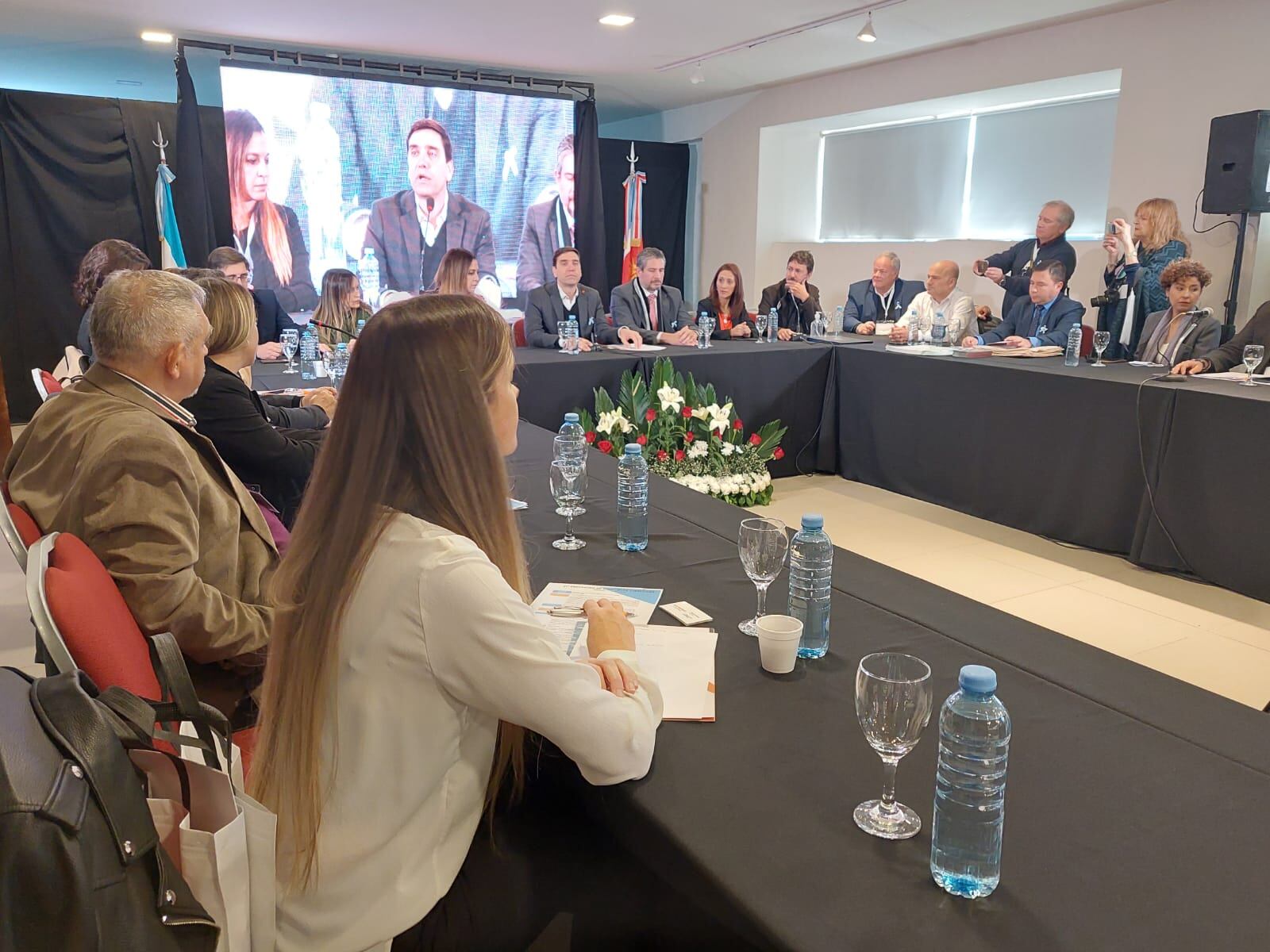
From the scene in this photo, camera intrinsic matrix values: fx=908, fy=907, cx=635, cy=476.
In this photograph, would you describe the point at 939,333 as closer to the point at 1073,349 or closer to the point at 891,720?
the point at 1073,349

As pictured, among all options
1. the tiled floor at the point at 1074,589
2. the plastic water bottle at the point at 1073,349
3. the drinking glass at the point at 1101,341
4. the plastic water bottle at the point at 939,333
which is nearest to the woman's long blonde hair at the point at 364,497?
the tiled floor at the point at 1074,589

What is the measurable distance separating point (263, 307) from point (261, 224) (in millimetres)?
1898

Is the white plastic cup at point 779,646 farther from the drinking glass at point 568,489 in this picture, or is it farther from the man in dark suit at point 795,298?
the man in dark suit at point 795,298

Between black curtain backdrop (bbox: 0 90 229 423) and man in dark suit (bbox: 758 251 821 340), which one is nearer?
man in dark suit (bbox: 758 251 821 340)

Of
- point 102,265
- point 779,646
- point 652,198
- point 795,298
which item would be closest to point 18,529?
point 779,646

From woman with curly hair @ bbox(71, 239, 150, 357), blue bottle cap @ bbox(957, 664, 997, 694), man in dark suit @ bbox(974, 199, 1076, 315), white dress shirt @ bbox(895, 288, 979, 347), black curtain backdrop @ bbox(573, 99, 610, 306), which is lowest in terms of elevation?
blue bottle cap @ bbox(957, 664, 997, 694)

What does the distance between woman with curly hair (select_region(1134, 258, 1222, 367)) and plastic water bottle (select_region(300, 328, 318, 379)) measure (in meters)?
3.76

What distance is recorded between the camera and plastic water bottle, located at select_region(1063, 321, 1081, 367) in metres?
4.11

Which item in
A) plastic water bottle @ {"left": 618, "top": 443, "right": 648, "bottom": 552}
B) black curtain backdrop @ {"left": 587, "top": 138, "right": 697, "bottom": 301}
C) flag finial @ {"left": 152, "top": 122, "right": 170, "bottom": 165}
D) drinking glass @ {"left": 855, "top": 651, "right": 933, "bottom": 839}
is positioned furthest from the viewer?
black curtain backdrop @ {"left": 587, "top": 138, "right": 697, "bottom": 301}

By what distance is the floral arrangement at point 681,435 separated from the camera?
398cm

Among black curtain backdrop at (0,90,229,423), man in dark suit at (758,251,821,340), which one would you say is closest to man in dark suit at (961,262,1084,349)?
man in dark suit at (758,251,821,340)

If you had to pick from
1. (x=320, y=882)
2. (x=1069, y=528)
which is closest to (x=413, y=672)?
(x=320, y=882)

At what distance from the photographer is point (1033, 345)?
4.65 m

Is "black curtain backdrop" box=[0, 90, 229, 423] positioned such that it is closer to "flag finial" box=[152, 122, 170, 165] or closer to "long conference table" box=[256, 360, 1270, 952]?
"flag finial" box=[152, 122, 170, 165]
